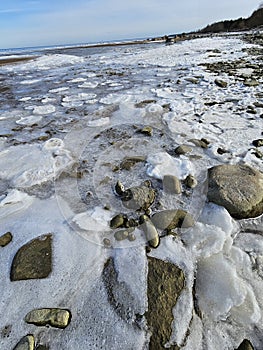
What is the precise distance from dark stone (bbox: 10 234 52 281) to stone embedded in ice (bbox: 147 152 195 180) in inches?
46.2

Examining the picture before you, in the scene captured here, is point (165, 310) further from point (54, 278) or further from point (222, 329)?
point (54, 278)

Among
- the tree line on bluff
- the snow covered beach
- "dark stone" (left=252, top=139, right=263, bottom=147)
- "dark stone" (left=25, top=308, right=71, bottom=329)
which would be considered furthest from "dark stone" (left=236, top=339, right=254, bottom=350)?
the tree line on bluff

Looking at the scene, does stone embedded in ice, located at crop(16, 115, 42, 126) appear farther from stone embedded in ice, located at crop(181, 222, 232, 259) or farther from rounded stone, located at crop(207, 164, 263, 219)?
stone embedded in ice, located at crop(181, 222, 232, 259)

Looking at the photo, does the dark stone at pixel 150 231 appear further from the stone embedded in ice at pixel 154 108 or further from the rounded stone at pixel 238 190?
the stone embedded in ice at pixel 154 108

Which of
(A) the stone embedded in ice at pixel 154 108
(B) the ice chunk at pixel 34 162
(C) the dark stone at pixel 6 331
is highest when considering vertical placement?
(A) the stone embedded in ice at pixel 154 108

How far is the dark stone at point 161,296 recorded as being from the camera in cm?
117

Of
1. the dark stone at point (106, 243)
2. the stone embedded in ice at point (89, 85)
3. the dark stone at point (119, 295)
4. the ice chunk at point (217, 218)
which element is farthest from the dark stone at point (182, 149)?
the stone embedded in ice at point (89, 85)

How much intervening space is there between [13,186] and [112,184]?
0.98 metres

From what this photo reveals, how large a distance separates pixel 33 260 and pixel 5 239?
13.0 inches

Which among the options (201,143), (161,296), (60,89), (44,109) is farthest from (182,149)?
(60,89)

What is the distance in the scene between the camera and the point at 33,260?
155cm

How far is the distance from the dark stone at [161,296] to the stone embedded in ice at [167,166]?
993 mm

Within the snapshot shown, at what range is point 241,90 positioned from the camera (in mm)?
4699

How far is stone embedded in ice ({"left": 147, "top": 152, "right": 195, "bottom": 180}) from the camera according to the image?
2.33m
